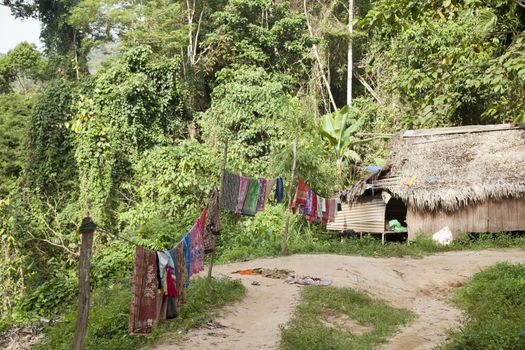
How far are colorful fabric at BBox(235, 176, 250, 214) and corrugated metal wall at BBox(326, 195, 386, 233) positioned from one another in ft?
23.1

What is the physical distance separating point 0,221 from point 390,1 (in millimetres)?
13290

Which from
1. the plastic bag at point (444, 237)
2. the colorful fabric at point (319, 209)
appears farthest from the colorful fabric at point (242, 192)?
the plastic bag at point (444, 237)

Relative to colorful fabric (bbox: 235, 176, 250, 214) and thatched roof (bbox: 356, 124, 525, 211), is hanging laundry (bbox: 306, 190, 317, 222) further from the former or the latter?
colorful fabric (bbox: 235, 176, 250, 214)

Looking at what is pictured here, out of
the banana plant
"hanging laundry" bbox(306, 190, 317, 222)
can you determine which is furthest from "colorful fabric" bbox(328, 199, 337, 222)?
the banana plant

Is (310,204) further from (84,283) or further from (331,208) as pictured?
(84,283)

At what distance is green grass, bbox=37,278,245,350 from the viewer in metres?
6.77

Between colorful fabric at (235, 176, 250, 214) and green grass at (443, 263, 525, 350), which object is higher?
colorful fabric at (235, 176, 250, 214)

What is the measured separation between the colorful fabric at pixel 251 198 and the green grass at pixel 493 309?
363 centimetres

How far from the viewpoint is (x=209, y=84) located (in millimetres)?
22750

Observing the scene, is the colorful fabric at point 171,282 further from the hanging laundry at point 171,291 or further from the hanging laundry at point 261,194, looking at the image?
the hanging laundry at point 261,194

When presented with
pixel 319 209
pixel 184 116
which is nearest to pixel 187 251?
pixel 319 209

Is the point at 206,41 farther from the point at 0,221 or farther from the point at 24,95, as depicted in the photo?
the point at 0,221

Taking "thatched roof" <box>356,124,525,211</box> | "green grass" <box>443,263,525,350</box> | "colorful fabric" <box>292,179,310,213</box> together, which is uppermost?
"thatched roof" <box>356,124,525,211</box>

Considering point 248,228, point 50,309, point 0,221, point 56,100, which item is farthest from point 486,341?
point 56,100
